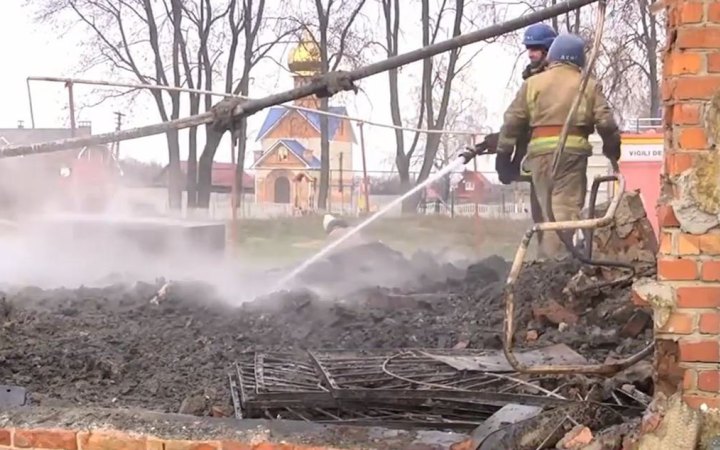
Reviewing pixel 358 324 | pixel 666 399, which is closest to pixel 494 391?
pixel 666 399

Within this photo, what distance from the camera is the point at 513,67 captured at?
26422 mm

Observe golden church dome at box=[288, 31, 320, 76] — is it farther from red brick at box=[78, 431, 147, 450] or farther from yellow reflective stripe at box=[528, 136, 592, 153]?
red brick at box=[78, 431, 147, 450]

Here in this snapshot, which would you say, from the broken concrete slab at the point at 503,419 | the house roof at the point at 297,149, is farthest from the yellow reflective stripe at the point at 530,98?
the house roof at the point at 297,149

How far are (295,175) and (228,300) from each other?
80.3ft

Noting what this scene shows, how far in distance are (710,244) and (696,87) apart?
20.7 inches

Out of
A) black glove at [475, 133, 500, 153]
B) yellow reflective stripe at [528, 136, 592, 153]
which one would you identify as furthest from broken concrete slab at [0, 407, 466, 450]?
black glove at [475, 133, 500, 153]

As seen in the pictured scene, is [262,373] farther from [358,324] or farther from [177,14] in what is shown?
[177,14]

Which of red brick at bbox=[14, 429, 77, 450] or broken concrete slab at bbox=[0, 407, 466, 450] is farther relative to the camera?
red brick at bbox=[14, 429, 77, 450]

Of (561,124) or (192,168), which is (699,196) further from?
(192,168)

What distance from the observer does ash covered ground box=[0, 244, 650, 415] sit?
18.5ft

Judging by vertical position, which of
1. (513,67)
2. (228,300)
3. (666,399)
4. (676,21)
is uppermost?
(513,67)

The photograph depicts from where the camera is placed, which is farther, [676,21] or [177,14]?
[177,14]

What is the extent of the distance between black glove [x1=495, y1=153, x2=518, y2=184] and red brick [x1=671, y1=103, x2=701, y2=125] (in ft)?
14.7

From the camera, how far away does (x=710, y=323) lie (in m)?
3.02
